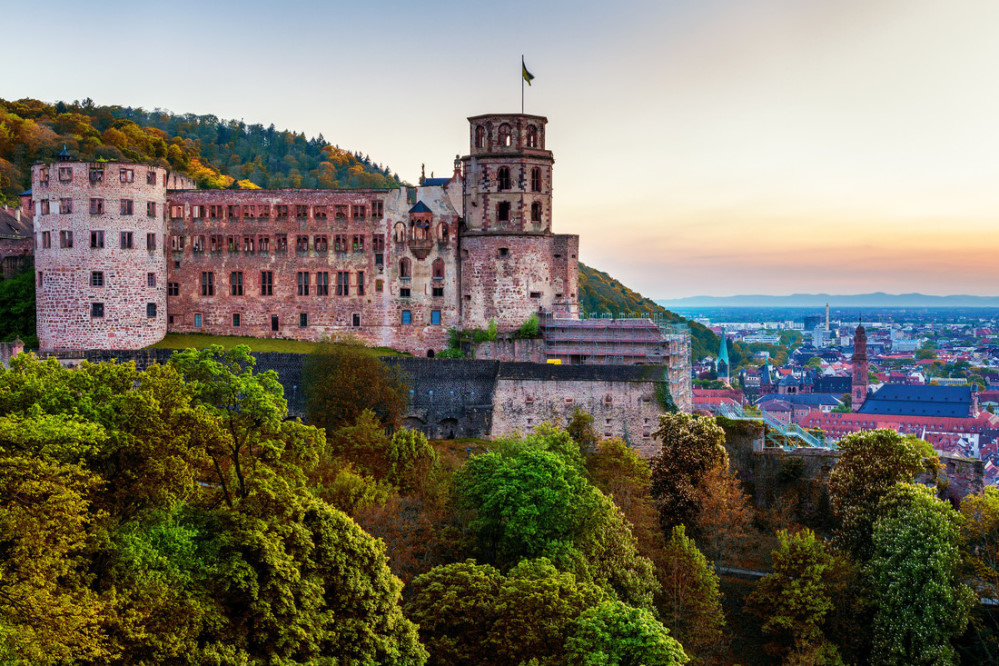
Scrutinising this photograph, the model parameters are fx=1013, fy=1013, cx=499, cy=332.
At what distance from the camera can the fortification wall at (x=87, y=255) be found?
6069cm

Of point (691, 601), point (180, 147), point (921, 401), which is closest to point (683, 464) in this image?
point (691, 601)

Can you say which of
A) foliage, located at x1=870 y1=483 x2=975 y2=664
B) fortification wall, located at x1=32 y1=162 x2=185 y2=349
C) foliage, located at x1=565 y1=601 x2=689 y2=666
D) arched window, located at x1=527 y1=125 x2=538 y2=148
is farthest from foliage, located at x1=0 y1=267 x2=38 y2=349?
foliage, located at x1=870 y1=483 x2=975 y2=664

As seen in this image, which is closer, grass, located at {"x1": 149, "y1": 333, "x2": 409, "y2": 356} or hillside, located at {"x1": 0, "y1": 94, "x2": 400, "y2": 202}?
grass, located at {"x1": 149, "y1": 333, "x2": 409, "y2": 356}

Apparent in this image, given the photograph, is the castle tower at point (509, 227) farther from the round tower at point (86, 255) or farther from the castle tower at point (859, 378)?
the castle tower at point (859, 378)

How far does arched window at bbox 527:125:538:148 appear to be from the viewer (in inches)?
2530

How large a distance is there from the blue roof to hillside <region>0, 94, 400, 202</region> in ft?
294

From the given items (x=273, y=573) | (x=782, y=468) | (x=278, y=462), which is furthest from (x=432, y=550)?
(x=782, y=468)

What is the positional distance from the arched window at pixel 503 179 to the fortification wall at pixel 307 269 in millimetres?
3709

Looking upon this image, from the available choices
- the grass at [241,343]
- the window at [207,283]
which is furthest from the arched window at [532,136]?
the window at [207,283]

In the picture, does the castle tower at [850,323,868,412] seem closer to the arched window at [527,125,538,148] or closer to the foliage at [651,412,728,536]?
the arched window at [527,125,538,148]

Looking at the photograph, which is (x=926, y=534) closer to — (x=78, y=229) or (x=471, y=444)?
(x=471, y=444)

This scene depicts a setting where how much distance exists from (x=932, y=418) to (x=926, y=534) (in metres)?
134

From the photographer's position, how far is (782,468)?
53375 millimetres

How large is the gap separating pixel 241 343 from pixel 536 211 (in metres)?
20.3
